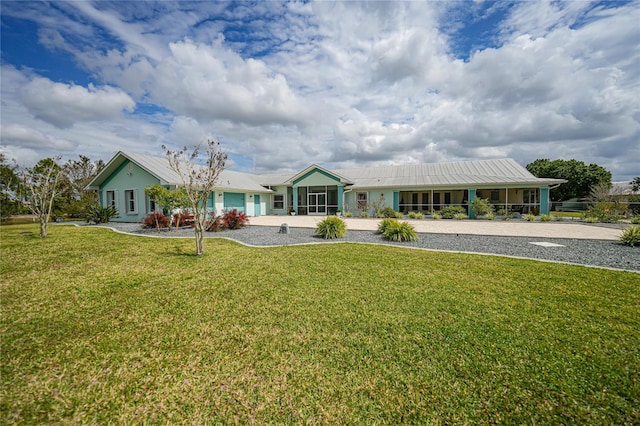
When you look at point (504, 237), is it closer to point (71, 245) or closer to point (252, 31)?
point (252, 31)

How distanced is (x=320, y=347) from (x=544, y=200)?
938 inches

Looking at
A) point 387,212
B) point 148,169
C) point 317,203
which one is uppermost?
point 148,169

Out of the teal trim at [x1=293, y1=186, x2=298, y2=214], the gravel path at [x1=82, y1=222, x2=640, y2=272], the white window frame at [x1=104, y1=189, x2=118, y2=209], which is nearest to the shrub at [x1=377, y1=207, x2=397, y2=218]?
the teal trim at [x1=293, y1=186, x2=298, y2=214]

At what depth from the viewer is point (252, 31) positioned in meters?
10.1

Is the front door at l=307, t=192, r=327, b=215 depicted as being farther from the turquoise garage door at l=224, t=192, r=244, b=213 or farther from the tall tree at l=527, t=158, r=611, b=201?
the tall tree at l=527, t=158, r=611, b=201

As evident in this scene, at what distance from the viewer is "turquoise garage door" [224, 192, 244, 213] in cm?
2191

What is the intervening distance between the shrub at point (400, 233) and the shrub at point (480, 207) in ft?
41.8

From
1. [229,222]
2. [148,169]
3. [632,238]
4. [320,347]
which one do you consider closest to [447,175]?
[632,238]

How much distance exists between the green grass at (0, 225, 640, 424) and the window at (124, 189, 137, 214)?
1448cm

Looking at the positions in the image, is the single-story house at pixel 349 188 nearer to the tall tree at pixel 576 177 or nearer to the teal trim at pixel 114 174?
the teal trim at pixel 114 174

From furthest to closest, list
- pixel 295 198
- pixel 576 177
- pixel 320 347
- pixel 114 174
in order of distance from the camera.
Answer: pixel 576 177, pixel 295 198, pixel 114 174, pixel 320 347

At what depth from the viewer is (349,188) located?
2434cm

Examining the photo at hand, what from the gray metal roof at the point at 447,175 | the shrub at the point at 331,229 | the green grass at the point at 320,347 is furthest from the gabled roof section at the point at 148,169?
the gray metal roof at the point at 447,175

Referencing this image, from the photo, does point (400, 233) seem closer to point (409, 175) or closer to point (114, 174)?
point (409, 175)
